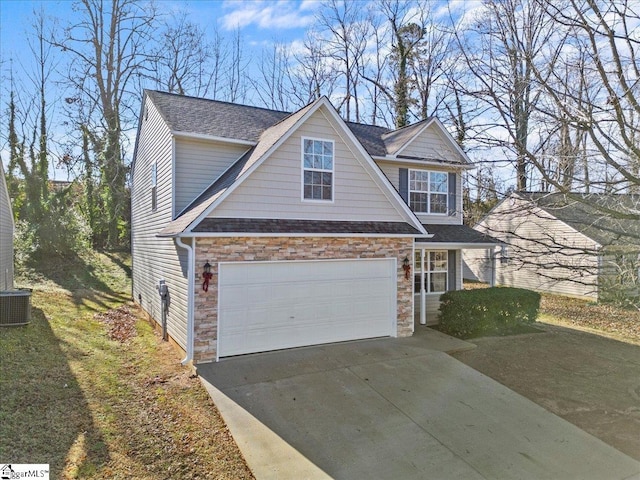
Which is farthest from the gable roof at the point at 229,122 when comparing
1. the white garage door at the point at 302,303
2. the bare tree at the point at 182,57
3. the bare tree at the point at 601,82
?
the bare tree at the point at 182,57

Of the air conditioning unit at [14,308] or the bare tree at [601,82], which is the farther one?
the air conditioning unit at [14,308]

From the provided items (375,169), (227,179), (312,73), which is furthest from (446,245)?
(312,73)

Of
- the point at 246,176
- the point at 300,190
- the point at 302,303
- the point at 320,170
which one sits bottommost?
the point at 302,303

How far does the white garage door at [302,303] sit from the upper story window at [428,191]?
11.8ft

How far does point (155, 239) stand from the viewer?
38.2ft

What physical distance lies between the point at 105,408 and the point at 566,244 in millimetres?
20240

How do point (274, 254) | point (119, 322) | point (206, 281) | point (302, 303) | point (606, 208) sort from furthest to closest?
1. point (119, 322)
2. point (302, 303)
3. point (274, 254)
4. point (206, 281)
5. point (606, 208)

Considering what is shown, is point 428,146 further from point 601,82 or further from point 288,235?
point 601,82

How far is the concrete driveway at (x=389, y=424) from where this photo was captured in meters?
4.81

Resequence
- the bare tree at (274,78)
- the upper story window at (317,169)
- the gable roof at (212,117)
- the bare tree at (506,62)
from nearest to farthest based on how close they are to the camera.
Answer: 1. the bare tree at (506,62)
2. the upper story window at (317,169)
3. the gable roof at (212,117)
4. the bare tree at (274,78)

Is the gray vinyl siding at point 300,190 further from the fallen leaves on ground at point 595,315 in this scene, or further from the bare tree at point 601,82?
the fallen leaves on ground at point 595,315

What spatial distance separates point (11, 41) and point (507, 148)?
96.2 ft

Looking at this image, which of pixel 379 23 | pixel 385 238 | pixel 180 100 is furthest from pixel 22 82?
pixel 385 238

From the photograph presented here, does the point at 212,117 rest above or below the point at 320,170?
above
